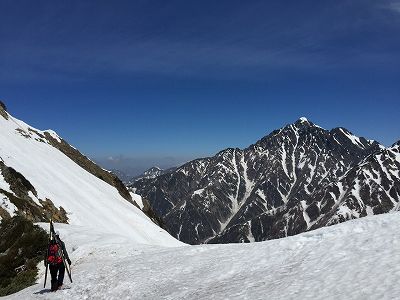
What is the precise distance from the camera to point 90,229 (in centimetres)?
3781

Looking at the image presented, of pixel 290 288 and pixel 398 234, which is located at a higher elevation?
pixel 398 234

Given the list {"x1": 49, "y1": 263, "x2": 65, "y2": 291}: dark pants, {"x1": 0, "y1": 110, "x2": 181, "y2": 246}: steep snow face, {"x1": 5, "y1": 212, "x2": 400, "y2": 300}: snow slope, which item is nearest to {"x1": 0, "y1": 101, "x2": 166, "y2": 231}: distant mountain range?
{"x1": 0, "y1": 110, "x2": 181, "y2": 246}: steep snow face

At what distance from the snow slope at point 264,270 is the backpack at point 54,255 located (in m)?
1.65

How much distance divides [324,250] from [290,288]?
3.47 m

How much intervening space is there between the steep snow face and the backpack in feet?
92.4

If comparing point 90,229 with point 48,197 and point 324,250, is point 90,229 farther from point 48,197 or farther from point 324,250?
point 324,250

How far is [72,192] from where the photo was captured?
6000 cm

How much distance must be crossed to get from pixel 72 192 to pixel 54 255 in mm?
39821

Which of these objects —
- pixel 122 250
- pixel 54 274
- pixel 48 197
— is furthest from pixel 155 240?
pixel 54 274

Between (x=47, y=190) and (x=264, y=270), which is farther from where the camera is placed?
(x=47, y=190)

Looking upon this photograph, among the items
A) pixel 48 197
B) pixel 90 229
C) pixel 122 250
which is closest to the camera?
pixel 122 250

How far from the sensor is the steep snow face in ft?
178

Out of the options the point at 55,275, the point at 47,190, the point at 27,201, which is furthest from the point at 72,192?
the point at 55,275

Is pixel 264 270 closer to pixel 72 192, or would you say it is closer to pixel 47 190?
pixel 47 190
